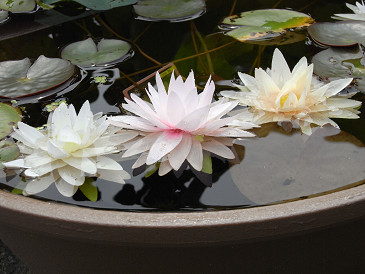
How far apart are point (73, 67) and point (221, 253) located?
0.64 meters

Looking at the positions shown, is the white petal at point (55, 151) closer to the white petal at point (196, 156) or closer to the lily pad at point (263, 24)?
the white petal at point (196, 156)

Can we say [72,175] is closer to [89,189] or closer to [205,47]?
[89,189]

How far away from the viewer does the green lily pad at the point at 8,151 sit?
1.06 metres

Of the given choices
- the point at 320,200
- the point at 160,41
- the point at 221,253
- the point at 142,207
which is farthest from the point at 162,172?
the point at 160,41

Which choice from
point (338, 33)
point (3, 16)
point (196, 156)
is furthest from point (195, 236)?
point (3, 16)

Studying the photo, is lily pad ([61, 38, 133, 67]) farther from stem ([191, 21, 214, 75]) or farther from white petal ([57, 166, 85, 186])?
white petal ([57, 166, 85, 186])

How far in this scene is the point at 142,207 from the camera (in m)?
0.97

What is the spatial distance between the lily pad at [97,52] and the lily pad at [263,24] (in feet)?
0.96

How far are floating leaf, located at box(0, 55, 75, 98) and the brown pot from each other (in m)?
0.38

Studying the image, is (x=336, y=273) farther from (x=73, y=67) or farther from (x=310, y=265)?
(x=73, y=67)

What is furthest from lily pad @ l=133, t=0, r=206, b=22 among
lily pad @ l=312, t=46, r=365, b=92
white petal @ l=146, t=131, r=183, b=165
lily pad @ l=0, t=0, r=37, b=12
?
white petal @ l=146, t=131, r=183, b=165

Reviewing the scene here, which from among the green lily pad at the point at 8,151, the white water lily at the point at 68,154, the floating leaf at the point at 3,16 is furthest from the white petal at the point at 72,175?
the floating leaf at the point at 3,16

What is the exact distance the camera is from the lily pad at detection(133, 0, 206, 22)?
63.2 inches

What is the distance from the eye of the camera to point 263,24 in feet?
4.96
